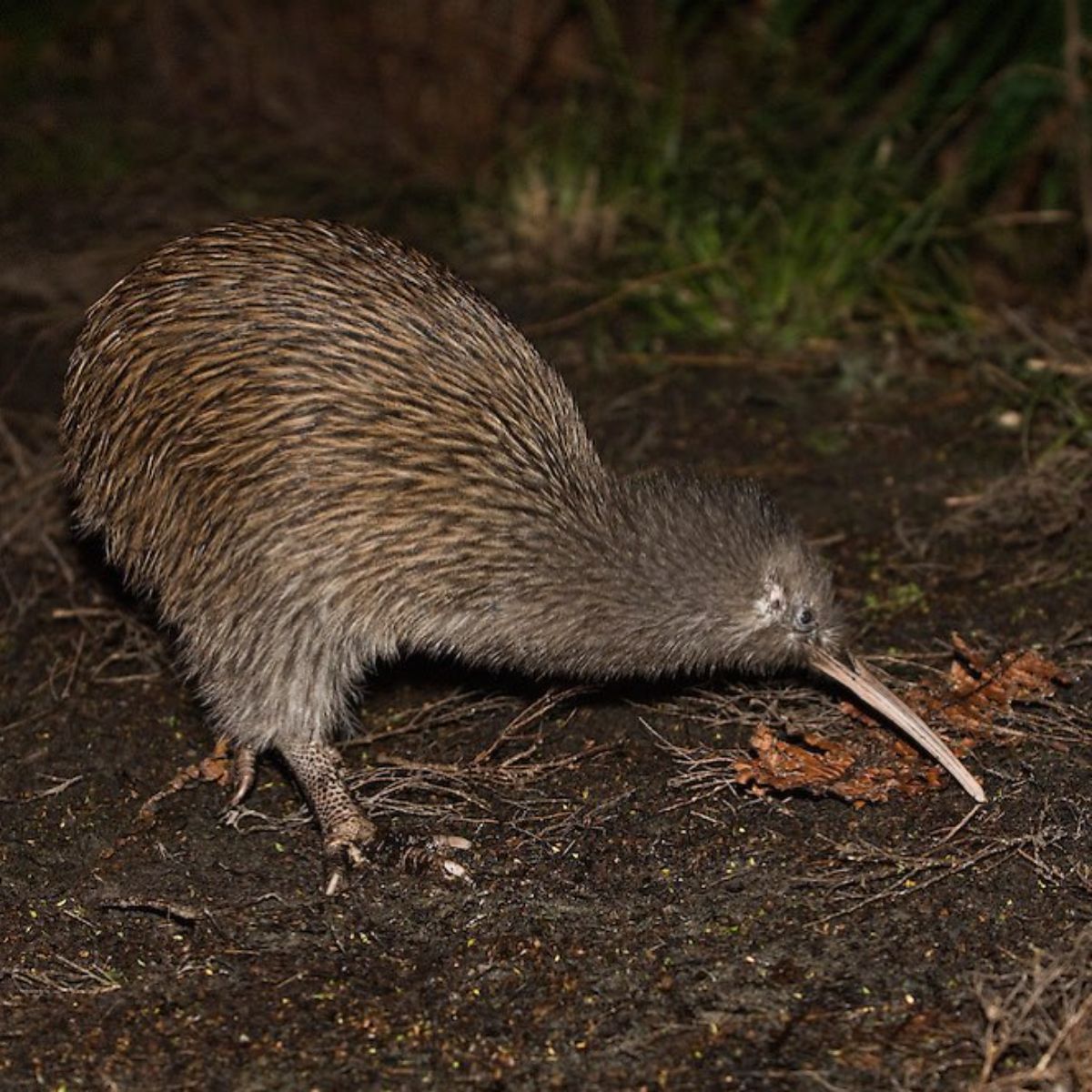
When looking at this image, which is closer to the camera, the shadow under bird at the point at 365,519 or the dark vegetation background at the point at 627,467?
the dark vegetation background at the point at 627,467

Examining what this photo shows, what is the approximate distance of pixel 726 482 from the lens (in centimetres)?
446

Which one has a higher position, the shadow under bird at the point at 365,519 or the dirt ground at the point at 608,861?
the shadow under bird at the point at 365,519

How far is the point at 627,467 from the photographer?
19.3ft

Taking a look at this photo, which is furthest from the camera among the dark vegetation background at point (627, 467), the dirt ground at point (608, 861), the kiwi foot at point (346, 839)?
the kiwi foot at point (346, 839)

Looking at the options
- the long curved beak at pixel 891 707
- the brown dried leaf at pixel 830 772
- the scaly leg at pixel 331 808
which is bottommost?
the scaly leg at pixel 331 808

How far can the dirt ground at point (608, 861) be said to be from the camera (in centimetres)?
358

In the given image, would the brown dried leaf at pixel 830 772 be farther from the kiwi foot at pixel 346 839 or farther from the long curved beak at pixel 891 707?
the kiwi foot at pixel 346 839

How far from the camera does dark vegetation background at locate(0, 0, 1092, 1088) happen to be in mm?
3686

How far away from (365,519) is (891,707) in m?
1.32

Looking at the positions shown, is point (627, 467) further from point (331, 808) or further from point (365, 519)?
point (331, 808)

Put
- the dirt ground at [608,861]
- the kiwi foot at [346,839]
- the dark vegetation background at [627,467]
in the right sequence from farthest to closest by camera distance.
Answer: the kiwi foot at [346,839] < the dark vegetation background at [627,467] < the dirt ground at [608,861]

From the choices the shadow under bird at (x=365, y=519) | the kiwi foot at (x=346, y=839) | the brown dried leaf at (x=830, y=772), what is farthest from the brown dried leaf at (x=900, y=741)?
the kiwi foot at (x=346, y=839)

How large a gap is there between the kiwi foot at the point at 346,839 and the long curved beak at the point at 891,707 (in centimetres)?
98

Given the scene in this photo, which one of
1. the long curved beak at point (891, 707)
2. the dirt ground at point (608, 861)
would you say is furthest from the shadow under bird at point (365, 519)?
the dirt ground at point (608, 861)
